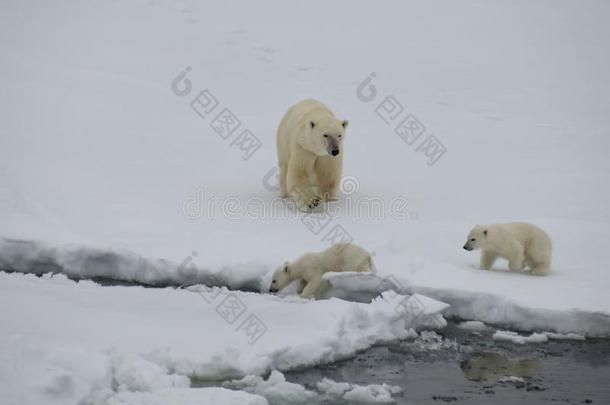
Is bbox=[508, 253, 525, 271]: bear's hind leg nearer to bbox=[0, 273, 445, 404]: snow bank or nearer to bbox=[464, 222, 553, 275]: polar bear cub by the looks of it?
bbox=[464, 222, 553, 275]: polar bear cub

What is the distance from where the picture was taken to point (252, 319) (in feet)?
21.8

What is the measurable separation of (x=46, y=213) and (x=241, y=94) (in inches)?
220

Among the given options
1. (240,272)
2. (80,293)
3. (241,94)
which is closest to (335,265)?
(240,272)

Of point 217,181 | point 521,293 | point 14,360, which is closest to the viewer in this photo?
point 14,360

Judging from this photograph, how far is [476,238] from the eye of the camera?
7781 millimetres

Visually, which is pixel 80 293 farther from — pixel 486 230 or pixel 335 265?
pixel 486 230

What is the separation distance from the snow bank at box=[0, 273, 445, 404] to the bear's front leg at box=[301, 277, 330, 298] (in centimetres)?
20

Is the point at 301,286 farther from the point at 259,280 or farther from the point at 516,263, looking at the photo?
the point at 516,263

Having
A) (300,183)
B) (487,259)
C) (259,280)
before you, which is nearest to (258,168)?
(300,183)

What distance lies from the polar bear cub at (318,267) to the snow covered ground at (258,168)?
0.72 feet

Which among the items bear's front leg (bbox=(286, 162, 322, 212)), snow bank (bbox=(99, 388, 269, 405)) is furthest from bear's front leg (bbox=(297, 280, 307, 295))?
snow bank (bbox=(99, 388, 269, 405))

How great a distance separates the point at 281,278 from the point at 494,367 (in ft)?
6.52

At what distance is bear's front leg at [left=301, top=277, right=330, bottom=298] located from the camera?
7410mm

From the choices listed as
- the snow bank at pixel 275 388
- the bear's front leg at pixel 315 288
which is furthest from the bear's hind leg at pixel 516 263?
the snow bank at pixel 275 388
